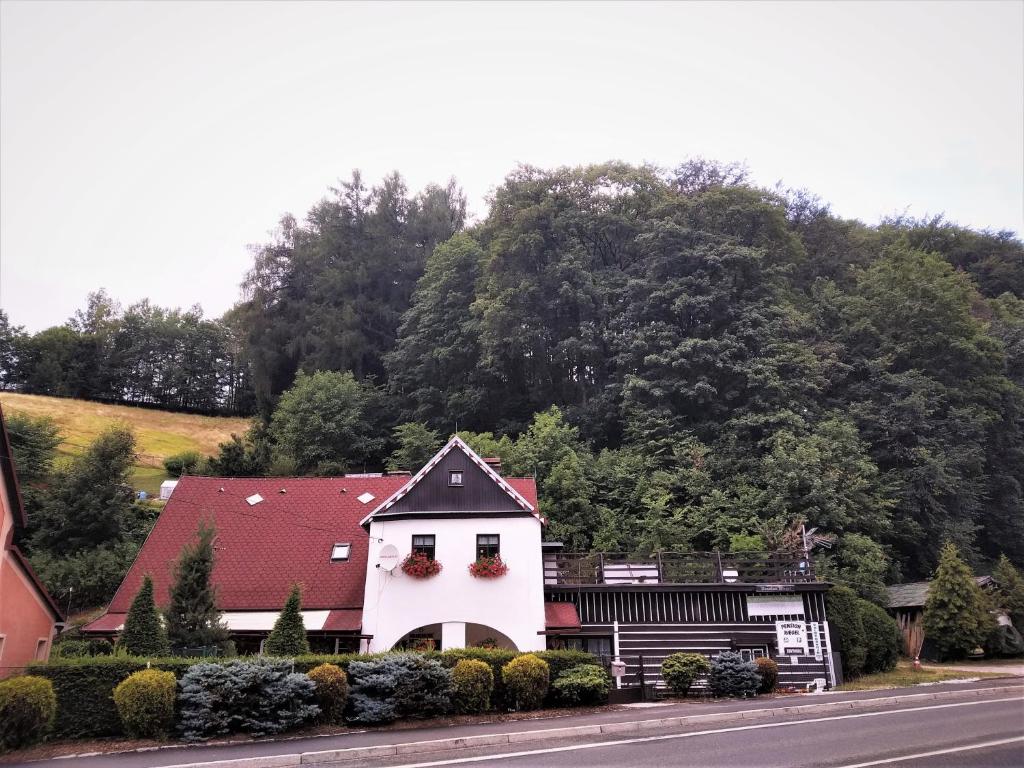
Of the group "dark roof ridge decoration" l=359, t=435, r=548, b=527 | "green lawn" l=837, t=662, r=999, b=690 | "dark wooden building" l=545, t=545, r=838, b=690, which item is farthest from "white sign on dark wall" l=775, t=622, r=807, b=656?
"dark roof ridge decoration" l=359, t=435, r=548, b=527

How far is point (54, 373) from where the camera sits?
77062 millimetres

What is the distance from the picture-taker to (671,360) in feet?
128

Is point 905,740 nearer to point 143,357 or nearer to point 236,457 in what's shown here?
point 236,457

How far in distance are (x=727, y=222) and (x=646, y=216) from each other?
5.12m

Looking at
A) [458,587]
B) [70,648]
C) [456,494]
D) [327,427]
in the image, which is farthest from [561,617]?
[327,427]

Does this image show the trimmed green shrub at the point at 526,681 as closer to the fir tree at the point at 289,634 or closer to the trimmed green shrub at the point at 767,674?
the fir tree at the point at 289,634

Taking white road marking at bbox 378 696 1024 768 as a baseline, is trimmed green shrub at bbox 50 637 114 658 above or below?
above

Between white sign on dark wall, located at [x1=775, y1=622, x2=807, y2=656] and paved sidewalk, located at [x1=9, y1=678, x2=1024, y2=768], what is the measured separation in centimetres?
541

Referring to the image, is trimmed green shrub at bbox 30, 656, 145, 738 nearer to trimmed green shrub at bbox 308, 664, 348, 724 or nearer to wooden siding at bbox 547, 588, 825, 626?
trimmed green shrub at bbox 308, 664, 348, 724

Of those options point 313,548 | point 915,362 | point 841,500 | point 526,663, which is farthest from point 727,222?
point 526,663

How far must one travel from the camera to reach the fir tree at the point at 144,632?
1781 cm

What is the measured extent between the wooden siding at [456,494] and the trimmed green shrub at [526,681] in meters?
8.34

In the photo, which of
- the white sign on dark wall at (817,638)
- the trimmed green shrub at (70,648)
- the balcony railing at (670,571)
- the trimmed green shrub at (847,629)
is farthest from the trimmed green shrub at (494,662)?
the trimmed green shrub at (847,629)

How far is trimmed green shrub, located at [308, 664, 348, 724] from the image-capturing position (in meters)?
15.0
